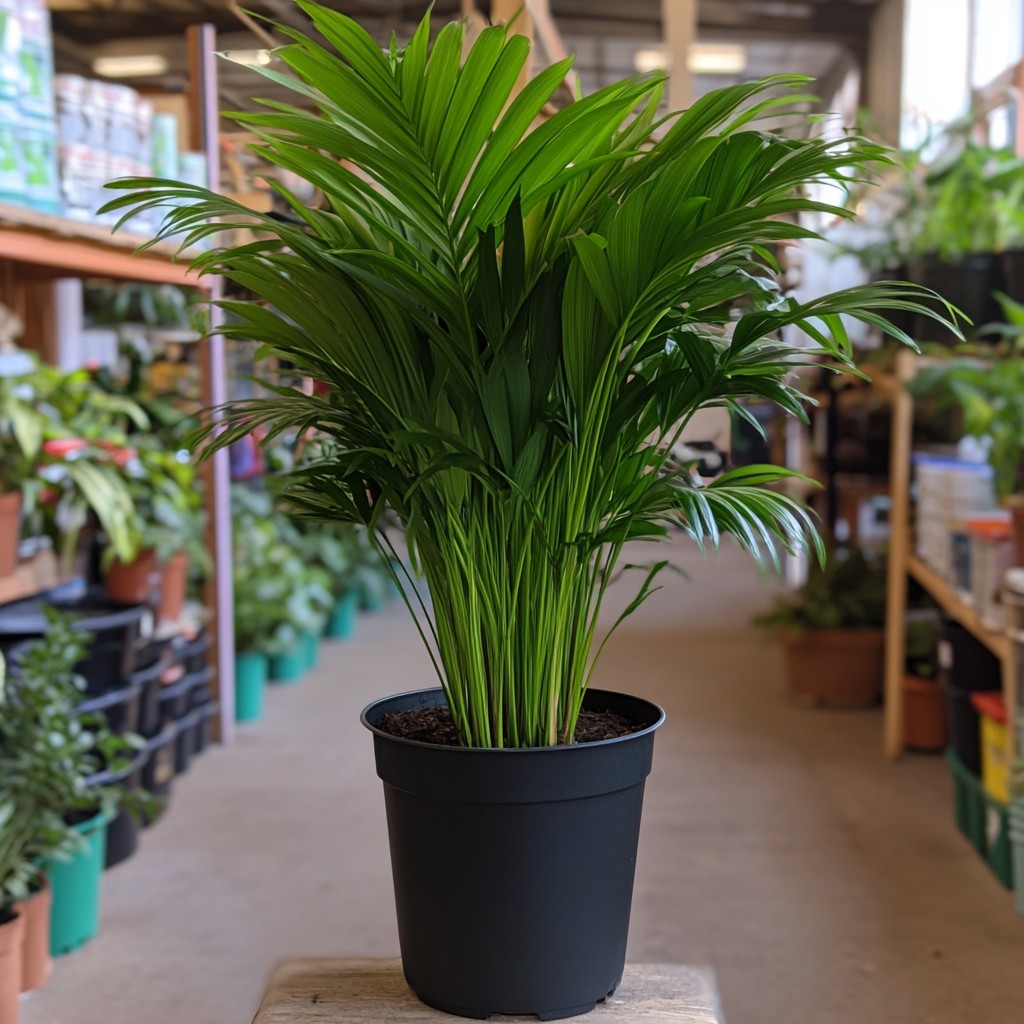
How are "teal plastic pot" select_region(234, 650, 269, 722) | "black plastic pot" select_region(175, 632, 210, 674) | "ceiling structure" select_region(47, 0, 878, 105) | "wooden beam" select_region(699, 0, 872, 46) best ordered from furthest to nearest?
"wooden beam" select_region(699, 0, 872, 46) → "teal plastic pot" select_region(234, 650, 269, 722) → "ceiling structure" select_region(47, 0, 878, 105) → "black plastic pot" select_region(175, 632, 210, 674)

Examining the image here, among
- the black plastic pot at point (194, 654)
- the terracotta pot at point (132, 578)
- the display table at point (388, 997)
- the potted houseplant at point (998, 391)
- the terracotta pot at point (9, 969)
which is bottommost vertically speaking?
the terracotta pot at point (9, 969)

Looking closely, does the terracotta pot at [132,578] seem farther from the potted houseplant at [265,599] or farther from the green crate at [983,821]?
the green crate at [983,821]

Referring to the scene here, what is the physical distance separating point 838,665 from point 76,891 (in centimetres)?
275

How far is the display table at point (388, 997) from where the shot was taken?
1.20 m

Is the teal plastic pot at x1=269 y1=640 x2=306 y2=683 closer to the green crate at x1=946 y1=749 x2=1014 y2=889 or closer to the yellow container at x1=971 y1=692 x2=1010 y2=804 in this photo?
the green crate at x1=946 y1=749 x2=1014 y2=889

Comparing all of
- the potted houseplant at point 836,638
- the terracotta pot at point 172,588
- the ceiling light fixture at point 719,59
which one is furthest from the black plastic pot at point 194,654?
the ceiling light fixture at point 719,59

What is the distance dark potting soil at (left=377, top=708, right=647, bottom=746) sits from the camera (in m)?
1.27

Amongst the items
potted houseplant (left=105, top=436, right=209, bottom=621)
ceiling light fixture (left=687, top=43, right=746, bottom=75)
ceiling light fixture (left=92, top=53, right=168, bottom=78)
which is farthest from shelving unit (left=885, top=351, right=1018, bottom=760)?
ceiling light fixture (left=687, top=43, right=746, bottom=75)

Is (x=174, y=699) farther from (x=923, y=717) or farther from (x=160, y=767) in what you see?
(x=923, y=717)

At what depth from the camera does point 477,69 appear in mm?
977

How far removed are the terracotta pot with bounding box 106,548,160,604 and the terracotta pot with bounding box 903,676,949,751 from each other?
229 centimetres

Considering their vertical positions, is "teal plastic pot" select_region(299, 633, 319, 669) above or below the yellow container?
below

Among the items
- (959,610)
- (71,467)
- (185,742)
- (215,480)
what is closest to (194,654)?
(185,742)

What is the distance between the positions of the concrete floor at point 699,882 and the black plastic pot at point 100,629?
1.64 ft
